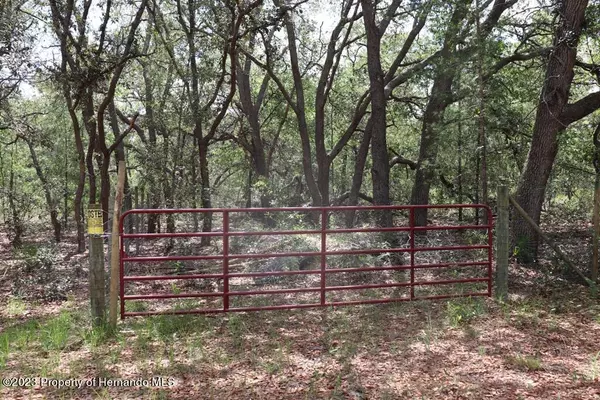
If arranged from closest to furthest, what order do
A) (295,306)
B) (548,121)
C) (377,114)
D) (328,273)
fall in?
(295,306) < (328,273) < (548,121) < (377,114)

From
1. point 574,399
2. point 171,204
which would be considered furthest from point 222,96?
point 574,399

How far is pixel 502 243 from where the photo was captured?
22.5 feet

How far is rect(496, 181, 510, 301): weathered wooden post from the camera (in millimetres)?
6805

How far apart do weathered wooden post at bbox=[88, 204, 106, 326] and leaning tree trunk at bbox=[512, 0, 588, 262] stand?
7.32 meters

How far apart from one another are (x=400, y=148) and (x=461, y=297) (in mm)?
19025

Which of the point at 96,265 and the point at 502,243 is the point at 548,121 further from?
the point at 96,265

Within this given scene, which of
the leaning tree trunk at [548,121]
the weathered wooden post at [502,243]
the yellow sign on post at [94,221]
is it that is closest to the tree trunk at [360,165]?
the leaning tree trunk at [548,121]

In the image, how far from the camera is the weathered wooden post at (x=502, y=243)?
6805mm

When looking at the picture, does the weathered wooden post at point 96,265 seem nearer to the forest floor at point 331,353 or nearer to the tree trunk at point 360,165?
the forest floor at point 331,353

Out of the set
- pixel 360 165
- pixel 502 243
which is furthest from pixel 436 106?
pixel 502 243

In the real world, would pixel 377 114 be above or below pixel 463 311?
above

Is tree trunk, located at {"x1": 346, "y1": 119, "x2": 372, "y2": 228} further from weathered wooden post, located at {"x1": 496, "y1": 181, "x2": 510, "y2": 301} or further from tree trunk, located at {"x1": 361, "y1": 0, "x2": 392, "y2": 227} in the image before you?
weathered wooden post, located at {"x1": 496, "y1": 181, "x2": 510, "y2": 301}

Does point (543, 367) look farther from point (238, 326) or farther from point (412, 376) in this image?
point (238, 326)

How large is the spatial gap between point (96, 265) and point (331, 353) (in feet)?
10.0
